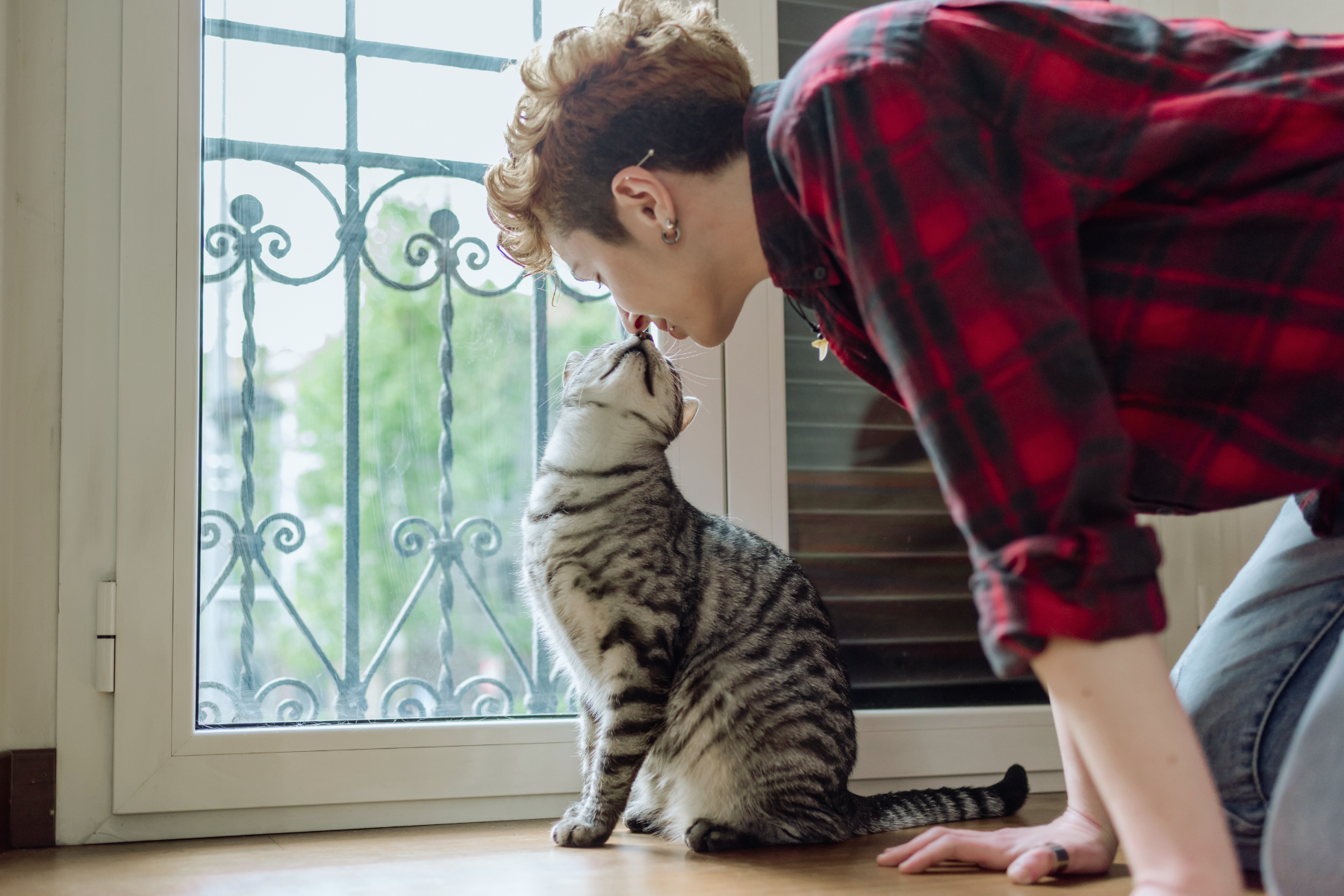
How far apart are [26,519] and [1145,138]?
1504 mm

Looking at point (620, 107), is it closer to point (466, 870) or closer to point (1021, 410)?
point (1021, 410)

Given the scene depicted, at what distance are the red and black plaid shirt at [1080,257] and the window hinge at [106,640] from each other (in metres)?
1.17

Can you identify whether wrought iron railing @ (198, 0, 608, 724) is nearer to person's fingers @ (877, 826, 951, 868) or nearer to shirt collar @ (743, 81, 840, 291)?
person's fingers @ (877, 826, 951, 868)

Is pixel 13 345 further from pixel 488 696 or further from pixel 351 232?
pixel 488 696

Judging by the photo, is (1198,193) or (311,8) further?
(311,8)

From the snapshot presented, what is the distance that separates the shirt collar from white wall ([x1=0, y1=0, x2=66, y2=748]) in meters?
1.12

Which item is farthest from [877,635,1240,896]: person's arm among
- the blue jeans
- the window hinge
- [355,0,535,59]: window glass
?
[355,0,535,59]: window glass

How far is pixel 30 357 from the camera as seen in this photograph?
1.46 metres

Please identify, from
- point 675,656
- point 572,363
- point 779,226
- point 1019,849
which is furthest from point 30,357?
point 1019,849

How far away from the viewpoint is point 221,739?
1.49m

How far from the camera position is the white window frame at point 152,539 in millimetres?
1449

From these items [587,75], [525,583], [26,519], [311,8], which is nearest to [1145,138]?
[587,75]

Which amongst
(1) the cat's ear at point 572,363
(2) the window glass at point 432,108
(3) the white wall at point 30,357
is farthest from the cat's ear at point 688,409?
(3) the white wall at point 30,357

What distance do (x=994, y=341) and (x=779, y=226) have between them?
1.01 ft
